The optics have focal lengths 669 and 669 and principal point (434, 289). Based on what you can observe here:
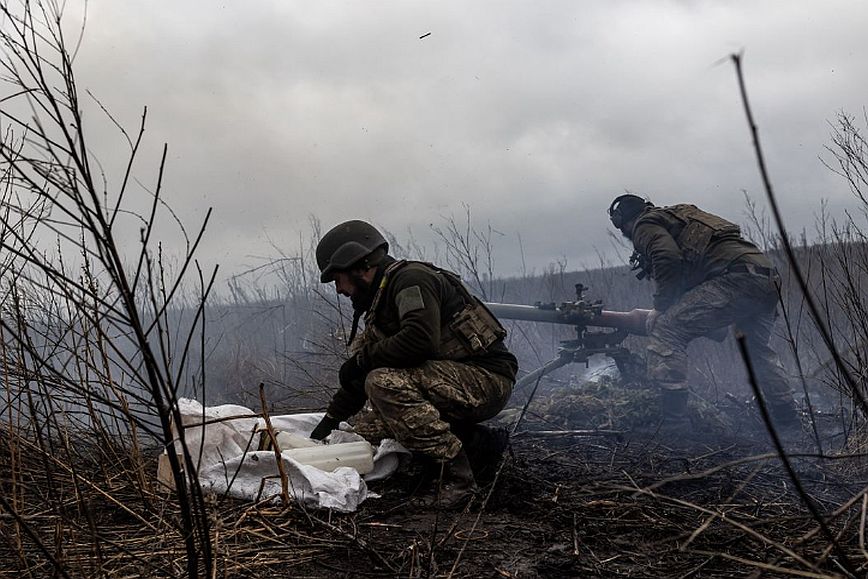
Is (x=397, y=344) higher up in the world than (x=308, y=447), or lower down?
higher up

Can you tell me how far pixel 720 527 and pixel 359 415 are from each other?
90.9 inches

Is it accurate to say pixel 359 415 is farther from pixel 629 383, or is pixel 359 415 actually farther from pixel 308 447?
pixel 629 383

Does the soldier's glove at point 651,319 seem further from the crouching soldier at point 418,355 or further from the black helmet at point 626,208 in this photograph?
the crouching soldier at point 418,355

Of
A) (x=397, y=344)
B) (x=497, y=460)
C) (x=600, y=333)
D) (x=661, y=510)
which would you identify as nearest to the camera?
(x=661, y=510)

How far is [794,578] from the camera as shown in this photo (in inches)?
86.7

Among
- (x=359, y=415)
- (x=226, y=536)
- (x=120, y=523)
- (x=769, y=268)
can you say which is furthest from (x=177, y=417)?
(x=769, y=268)

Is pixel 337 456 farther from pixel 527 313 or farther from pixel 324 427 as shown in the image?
pixel 527 313

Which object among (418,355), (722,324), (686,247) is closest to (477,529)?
(418,355)

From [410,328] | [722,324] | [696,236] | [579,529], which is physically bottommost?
[579,529]

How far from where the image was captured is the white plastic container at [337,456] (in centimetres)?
372

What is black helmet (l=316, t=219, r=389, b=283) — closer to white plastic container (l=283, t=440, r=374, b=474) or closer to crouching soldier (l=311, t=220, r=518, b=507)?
crouching soldier (l=311, t=220, r=518, b=507)

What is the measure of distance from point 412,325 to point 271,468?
1071 mm

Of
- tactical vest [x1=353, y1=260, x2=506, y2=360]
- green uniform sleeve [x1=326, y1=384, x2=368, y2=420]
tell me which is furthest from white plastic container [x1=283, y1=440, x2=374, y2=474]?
tactical vest [x1=353, y1=260, x2=506, y2=360]

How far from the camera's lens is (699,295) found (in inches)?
237
